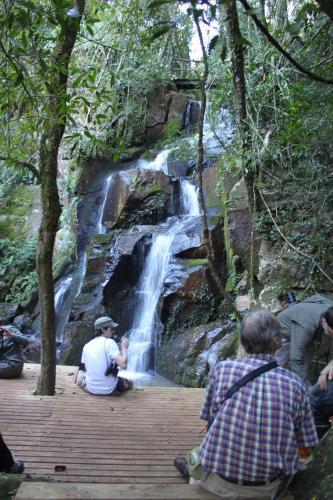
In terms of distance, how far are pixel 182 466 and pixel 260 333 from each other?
181 cm

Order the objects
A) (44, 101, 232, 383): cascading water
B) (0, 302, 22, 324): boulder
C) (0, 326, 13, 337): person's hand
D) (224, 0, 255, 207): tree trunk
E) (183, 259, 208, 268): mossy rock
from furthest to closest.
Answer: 1. (0, 302, 22, 324): boulder
2. (44, 101, 232, 383): cascading water
3. (183, 259, 208, 268): mossy rock
4. (0, 326, 13, 337): person's hand
5. (224, 0, 255, 207): tree trunk

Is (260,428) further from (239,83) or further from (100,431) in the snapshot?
(239,83)

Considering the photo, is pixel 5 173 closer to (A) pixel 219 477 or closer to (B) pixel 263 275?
(B) pixel 263 275

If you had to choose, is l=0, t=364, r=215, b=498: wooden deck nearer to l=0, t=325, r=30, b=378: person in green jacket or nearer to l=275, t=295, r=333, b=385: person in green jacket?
l=0, t=325, r=30, b=378: person in green jacket

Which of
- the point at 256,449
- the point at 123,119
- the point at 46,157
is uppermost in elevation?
the point at 123,119

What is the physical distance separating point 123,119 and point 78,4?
11.7 metres

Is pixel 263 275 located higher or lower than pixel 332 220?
lower

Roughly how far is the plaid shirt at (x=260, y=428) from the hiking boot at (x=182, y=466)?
1303mm

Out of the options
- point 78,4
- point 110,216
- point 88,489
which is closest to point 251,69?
point 78,4

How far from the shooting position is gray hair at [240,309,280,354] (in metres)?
2.56

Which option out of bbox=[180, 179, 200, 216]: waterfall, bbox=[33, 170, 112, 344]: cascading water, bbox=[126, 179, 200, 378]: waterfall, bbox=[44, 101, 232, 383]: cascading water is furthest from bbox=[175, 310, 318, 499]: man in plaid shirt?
bbox=[180, 179, 200, 216]: waterfall

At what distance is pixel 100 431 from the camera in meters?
4.87

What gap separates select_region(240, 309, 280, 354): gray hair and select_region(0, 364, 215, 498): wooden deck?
1.74m

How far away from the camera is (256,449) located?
2.46m
